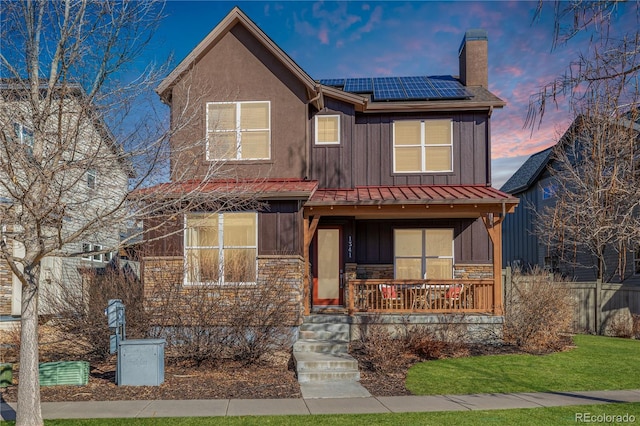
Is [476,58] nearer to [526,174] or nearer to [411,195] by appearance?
[411,195]

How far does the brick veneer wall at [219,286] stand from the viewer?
1082 cm

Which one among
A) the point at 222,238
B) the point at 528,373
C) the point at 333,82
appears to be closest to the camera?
the point at 528,373

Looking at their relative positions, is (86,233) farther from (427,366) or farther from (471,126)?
(471,126)

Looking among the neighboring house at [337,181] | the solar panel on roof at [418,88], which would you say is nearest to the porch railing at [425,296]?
the neighboring house at [337,181]

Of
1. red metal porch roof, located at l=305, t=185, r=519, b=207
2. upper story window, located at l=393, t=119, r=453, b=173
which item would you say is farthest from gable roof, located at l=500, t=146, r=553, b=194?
red metal porch roof, located at l=305, t=185, r=519, b=207

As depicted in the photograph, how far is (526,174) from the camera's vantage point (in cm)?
2788

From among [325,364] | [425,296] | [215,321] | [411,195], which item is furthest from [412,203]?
[215,321]

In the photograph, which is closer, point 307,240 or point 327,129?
point 307,240

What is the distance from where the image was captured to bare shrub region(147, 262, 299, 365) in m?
10.6

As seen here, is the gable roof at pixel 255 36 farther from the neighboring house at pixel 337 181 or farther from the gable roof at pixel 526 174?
the gable roof at pixel 526 174

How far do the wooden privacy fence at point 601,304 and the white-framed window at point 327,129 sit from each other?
8822 mm

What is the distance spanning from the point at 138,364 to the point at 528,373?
288 inches

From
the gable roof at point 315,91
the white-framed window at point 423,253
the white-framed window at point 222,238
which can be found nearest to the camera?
the white-framed window at point 222,238

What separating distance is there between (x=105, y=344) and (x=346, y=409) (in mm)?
5663
